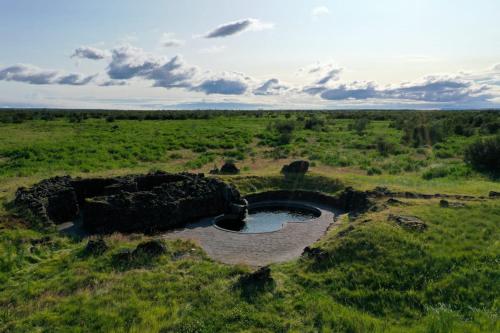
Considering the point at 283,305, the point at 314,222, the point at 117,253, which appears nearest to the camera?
the point at 283,305

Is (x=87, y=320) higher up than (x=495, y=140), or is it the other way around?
(x=495, y=140)

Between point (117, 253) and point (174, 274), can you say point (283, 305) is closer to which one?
A: point (174, 274)

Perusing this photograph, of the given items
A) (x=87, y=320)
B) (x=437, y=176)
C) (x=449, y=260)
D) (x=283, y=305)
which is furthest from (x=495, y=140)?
(x=87, y=320)

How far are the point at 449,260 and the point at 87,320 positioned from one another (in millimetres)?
9723

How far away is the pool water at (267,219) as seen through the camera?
18.2 metres

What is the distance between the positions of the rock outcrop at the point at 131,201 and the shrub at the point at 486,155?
1818 centimetres

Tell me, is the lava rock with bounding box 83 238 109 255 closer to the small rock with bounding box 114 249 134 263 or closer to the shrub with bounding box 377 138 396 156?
the small rock with bounding box 114 249 134 263

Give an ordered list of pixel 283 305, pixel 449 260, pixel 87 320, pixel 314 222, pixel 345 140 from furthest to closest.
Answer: pixel 345 140 → pixel 314 222 → pixel 449 260 → pixel 283 305 → pixel 87 320

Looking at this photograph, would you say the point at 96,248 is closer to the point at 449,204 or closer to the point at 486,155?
the point at 449,204

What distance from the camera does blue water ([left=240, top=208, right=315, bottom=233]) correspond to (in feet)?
59.9

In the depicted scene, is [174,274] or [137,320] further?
[174,274]

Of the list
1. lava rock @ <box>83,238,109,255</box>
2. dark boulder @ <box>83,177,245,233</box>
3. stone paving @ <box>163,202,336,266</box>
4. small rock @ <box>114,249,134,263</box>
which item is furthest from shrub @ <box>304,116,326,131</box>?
small rock @ <box>114,249,134,263</box>

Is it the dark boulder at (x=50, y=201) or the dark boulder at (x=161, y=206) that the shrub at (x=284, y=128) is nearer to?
the dark boulder at (x=161, y=206)

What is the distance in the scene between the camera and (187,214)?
61.3 ft
